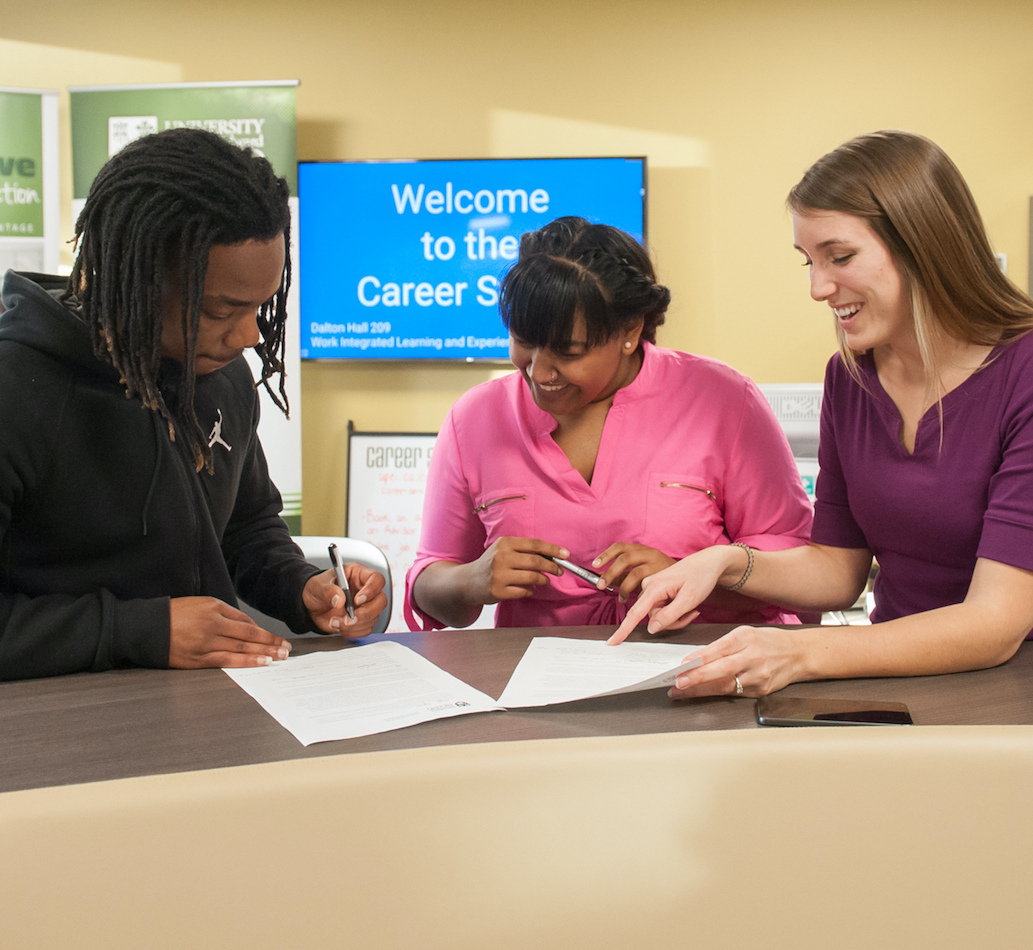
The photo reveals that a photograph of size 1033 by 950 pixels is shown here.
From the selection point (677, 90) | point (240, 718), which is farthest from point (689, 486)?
point (677, 90)

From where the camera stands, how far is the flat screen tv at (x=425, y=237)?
3.82 metres

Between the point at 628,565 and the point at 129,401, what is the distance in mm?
753

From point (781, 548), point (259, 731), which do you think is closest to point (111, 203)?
point (259, 731)

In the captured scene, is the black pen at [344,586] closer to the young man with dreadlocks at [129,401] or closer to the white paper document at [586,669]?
the young man with dreadlocks at [129,401]

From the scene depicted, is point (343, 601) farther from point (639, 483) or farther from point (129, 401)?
point (639, 483)

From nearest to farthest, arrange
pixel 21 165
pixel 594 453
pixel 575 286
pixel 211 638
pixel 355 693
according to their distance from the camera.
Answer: pixel 355 693, pixel 211 638, pixel 575 286, pixel 594 453, pixel 21 165

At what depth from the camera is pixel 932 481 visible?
4.28 feet

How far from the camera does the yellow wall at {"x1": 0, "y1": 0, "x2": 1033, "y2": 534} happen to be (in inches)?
150

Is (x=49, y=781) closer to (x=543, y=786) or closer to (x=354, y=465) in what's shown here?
(x=543, y=786)

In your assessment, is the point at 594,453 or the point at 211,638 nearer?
the point at 211,638

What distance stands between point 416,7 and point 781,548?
3.14 meters

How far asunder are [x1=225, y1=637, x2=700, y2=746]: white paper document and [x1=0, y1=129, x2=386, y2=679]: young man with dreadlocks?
3.7 inches

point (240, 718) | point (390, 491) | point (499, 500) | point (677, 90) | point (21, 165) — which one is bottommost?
point (390, 491)

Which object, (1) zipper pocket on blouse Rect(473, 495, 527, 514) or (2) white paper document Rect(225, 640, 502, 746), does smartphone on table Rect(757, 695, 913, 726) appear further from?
(1) zipper pocket on blouse Rect(473, 495, 527, 514)
